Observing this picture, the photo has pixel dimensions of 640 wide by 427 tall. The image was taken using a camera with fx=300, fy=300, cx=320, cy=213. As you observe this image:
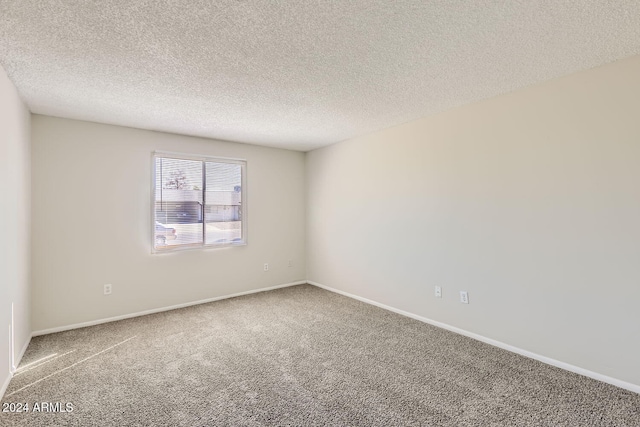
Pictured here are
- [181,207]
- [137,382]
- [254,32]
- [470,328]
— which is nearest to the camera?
[254,32]

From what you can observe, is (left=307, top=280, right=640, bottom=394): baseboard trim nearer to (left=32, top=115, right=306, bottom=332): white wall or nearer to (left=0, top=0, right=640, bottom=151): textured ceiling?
(left=0, top=0, right=640, bottom=151): textured ceiling

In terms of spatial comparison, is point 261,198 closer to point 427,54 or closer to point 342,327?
point 342,327

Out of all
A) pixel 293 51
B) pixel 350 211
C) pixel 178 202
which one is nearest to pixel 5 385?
pixel 178 202

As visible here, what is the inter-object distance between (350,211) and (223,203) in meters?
1.86

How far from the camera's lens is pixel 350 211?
436cm

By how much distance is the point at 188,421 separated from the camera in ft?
5.94

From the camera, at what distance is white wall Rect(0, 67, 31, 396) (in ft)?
6.95

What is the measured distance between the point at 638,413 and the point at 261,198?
4.35 m

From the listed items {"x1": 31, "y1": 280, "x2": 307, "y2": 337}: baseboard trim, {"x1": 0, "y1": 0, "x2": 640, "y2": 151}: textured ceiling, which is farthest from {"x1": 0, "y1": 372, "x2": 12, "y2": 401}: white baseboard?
{"x1": 0, "y1": 0, "x2": 640, "y2": 151}: textured ceiling

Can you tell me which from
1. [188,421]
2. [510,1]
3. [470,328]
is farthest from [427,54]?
[188,421]

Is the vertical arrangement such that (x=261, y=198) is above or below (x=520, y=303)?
above

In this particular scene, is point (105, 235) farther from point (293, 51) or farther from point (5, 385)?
point (293, 51)

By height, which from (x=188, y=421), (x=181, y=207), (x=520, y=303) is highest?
(x=181, y=207)

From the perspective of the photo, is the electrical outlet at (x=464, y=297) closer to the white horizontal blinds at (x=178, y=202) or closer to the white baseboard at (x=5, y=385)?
the white horizontal blinds at (x=178, y=202)
